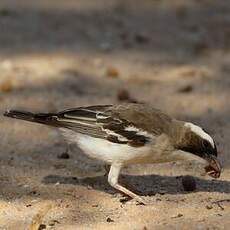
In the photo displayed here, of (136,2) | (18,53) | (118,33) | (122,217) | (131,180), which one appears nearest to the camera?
(122,217)

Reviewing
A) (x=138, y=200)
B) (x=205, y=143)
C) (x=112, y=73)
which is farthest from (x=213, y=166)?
(x=112, y=73)

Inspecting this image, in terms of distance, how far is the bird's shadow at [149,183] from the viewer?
645 centimetres

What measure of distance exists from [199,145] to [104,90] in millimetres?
3049

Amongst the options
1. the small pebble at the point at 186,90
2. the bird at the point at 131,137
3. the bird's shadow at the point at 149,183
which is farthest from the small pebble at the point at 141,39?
the bird at the point at 131,137

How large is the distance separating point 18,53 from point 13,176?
3614 millimetres

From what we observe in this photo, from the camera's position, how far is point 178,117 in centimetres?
823

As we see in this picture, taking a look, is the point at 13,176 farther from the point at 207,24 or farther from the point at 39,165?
the point at 207,24

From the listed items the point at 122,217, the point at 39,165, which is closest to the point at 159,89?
the point at 39,165

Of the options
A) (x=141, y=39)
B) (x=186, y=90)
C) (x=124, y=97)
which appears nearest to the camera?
(x=124, y=97)

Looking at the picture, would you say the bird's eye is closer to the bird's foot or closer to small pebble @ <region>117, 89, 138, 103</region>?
the bird's foot

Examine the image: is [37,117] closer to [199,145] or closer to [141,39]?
[199,145]

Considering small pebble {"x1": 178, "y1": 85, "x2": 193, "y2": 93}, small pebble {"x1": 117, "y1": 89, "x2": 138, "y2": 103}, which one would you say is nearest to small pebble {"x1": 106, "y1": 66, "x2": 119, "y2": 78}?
small pebble {"x1": 117, "y1": 89, "x2": 138, "y2": 103}

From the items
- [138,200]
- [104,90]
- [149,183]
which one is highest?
[138,200]

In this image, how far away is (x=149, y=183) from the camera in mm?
6648
